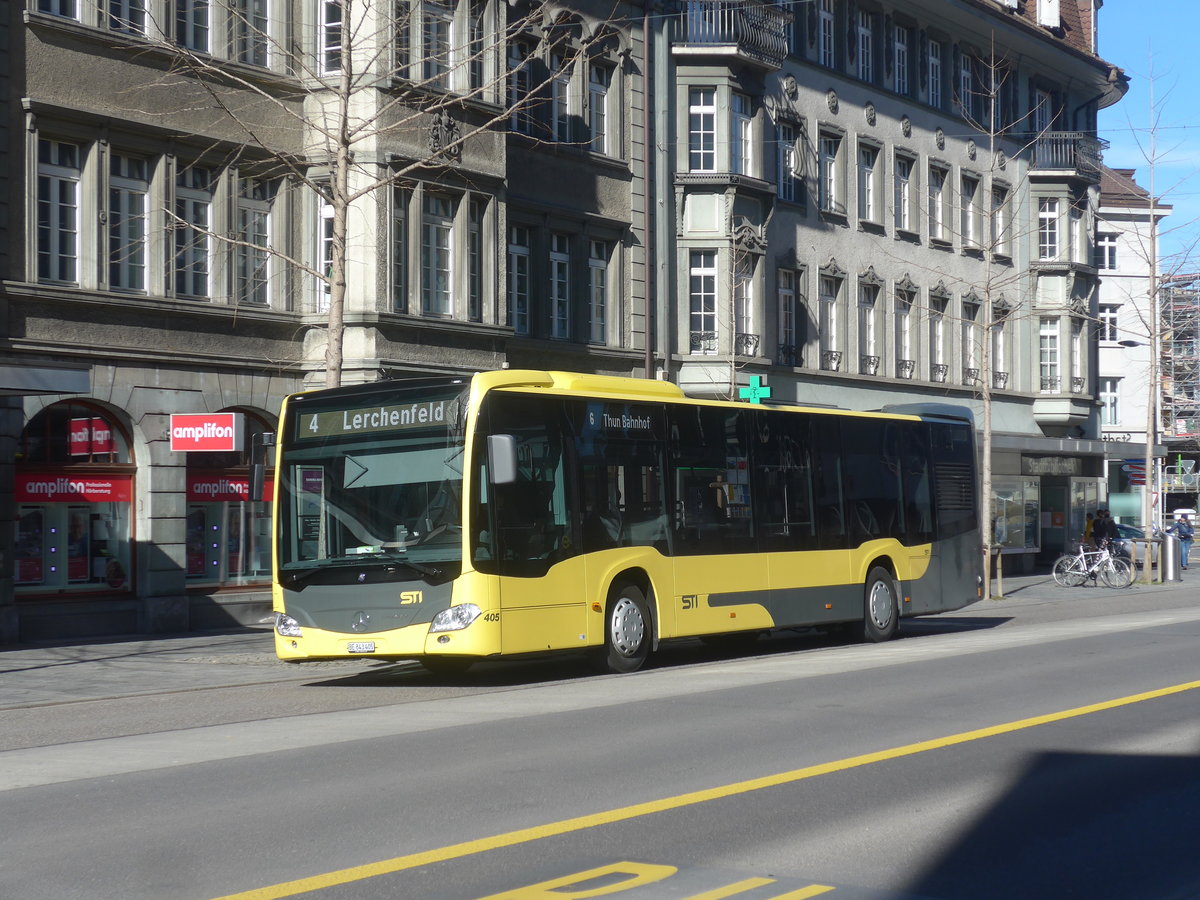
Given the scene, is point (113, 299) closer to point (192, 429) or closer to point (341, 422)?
point (192, 429)

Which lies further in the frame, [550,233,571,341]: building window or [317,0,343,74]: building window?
[550,233,571,341]: building window

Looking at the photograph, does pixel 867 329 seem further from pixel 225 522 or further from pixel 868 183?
pixel 225 522

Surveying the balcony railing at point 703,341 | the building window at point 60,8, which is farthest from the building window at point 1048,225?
the building window at point 60,8

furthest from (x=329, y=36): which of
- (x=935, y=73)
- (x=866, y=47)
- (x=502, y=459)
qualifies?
(x=935, y=73)

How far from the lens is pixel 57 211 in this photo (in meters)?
21.7

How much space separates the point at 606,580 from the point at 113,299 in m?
9.34

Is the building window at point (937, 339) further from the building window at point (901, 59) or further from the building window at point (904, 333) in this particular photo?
the building window at point (901, 59)

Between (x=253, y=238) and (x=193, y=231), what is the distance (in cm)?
116

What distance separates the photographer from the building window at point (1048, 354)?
46.6 meters

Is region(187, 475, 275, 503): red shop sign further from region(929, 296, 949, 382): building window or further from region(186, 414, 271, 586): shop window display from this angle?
region(929, 296, 949, 382): building window

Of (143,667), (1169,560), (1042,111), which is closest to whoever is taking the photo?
(143,667)

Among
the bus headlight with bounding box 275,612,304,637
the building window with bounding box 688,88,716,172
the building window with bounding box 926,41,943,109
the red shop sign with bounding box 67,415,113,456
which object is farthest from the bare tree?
the building window with bounding box 926,41,943,109

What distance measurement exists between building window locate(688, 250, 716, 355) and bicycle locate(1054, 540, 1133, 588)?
9.85 metres

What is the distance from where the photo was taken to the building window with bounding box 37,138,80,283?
21531mm
